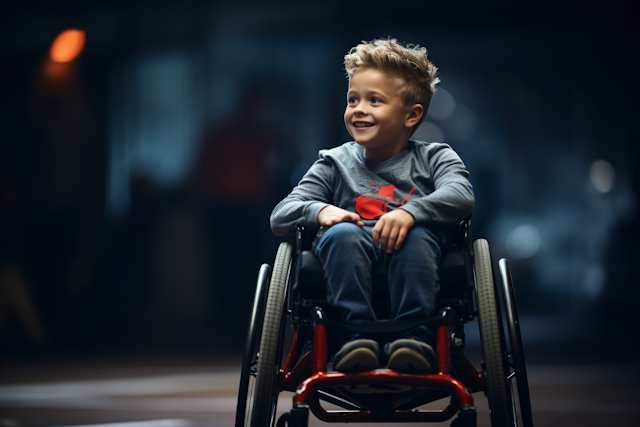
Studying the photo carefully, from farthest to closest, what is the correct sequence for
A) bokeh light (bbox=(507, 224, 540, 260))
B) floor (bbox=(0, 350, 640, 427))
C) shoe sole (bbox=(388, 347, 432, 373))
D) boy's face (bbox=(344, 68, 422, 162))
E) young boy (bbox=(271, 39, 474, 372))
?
bokeh light (bbox=(507, 224, 540, 260))
floor (bbox=(0, 350, 640, 427))
boy's face (bbox=(344, 68, 422, 162))
young boy (bbox=(271, 39, 474, 372))
shoe sole (bbox=(388, 347, 432, 373))

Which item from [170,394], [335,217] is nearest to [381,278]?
[335,217]

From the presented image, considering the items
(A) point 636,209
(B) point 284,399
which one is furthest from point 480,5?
(B) point 284,399

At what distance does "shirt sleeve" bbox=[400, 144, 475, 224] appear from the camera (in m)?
1.43

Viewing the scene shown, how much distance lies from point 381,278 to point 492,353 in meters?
0.26

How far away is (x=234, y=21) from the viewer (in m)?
4.51

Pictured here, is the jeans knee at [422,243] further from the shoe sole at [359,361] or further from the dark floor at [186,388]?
the dark floor at [186,388]

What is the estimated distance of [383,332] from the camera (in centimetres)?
131

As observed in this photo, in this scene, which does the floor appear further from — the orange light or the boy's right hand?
the orange light

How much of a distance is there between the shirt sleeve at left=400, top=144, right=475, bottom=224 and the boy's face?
15 centimetres

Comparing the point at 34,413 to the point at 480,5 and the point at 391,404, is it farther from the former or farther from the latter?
the point at 480,5

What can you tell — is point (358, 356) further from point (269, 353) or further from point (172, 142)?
point (172, 142)

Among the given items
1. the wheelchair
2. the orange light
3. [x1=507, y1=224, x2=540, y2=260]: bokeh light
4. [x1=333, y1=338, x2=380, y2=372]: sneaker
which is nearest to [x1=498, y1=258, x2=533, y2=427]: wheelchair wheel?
the wheelchair

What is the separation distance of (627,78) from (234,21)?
2598mm

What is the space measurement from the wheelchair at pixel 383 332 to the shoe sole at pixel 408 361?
1 centimetres
